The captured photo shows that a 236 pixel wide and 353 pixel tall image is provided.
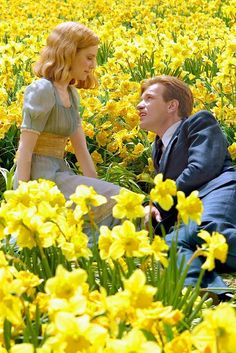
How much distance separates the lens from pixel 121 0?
11.8 metres

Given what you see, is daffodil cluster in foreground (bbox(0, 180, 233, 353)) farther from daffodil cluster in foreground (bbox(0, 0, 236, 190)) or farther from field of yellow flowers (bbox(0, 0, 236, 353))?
daffodil cluster in foreground (bbox(0, 0, 236, 190))

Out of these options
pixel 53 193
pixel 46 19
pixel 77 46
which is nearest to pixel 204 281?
pixel 53 193

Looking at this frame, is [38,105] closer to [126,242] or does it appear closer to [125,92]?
[125,92]

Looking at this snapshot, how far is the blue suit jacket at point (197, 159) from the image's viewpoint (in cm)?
347

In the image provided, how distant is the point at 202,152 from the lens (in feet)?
11.5

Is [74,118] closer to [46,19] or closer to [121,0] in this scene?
[46,19]

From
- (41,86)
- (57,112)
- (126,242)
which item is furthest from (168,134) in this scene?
(126,242)

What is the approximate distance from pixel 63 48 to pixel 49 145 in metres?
0.48

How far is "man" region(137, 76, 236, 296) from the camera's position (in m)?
3.20

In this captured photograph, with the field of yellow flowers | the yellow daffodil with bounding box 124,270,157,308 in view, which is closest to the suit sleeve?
the field of yellow flowers

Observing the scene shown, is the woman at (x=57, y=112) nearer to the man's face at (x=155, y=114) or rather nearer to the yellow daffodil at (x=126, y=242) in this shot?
the man's face at (x=155, y=114)

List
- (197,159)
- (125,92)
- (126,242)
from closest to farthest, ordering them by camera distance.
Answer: (126,242), (197,159), (125,92)

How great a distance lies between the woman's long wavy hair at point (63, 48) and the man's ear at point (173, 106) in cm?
49

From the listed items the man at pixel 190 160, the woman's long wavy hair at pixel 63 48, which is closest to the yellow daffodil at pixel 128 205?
the man at pixel 190 160
